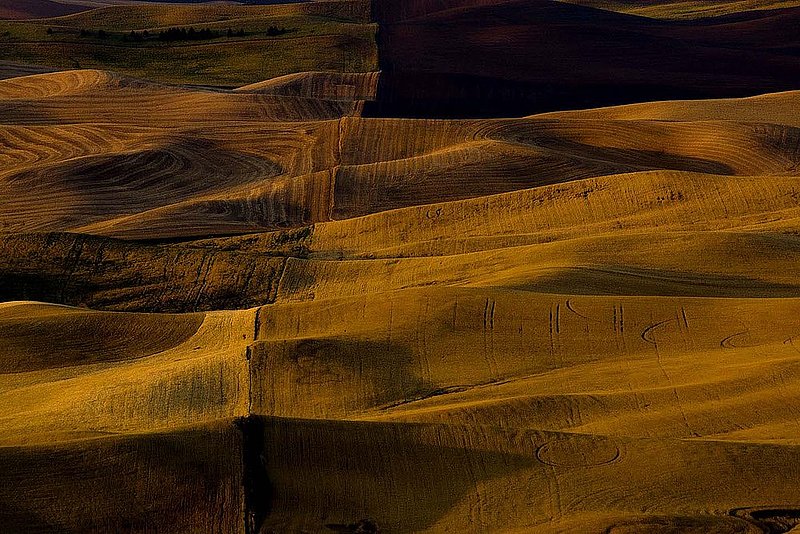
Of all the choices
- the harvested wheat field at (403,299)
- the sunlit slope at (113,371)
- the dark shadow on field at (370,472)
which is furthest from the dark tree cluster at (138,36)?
the dark shadow on field at (370,472)

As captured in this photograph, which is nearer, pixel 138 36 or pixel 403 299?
pixel 403 299

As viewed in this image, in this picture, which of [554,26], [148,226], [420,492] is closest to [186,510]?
[420,492]

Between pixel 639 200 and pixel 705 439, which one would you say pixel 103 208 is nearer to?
pixel 639 200

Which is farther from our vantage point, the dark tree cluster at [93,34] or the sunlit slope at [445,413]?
the dark tree cluster at [93,34]

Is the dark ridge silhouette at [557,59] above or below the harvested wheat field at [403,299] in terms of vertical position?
below

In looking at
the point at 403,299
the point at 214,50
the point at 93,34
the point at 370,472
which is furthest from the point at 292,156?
the point at 93,34

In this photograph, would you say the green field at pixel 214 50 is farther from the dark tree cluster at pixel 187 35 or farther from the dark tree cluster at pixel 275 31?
the dark tree cluster at pixel 187 35

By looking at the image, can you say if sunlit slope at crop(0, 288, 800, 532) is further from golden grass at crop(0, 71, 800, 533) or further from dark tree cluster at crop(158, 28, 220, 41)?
dark tree cluster at crop(158, 28, 220, 41)

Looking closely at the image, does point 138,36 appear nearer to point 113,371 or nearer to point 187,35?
point 187,35
